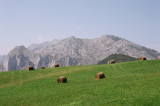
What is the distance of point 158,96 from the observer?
18438mm

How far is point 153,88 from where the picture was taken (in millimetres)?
21594

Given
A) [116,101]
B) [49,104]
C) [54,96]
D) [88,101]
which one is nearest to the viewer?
[116,101]

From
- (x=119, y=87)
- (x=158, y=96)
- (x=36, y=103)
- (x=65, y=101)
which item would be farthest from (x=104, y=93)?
(x=36, y=103)

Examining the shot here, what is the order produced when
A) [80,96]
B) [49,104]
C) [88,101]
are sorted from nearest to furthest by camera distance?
[88,101]
[49,104]
[80,96]

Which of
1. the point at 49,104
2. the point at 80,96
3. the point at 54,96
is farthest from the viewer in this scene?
the point at 54,96

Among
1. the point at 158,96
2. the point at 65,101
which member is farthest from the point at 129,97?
the point at 65,101

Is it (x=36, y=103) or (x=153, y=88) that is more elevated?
(x=153, y=88)

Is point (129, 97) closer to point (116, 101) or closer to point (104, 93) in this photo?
point (116, 101)

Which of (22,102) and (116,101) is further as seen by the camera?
(22,102)

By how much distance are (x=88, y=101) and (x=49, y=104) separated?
5.02 metres

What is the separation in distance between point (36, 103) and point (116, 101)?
10.4 metres

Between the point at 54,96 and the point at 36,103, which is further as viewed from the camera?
the point at 54,96

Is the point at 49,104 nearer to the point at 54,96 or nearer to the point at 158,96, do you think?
the point at 54,96

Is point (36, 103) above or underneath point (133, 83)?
underneath
